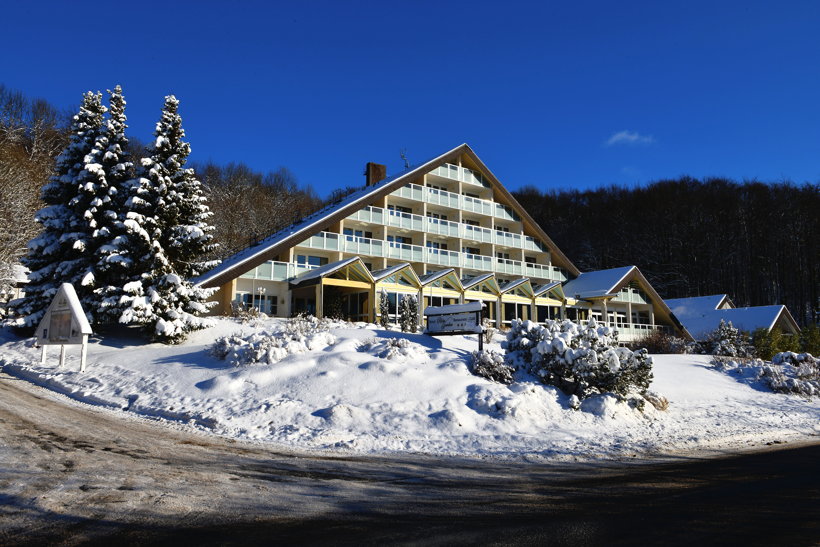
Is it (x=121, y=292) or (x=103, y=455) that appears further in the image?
(x=121, y=292)

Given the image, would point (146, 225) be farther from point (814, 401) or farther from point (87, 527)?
point (814, 401)

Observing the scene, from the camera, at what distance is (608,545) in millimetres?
4684

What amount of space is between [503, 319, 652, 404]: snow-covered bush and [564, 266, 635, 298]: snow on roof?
22.5 metres

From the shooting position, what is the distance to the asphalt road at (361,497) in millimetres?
4875

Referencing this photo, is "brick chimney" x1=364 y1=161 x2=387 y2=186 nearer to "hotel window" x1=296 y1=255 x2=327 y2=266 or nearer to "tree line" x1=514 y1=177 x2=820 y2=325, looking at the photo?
"hotel window" x1=296 y1=255 x2=327 y2=266

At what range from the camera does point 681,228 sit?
5950 cm

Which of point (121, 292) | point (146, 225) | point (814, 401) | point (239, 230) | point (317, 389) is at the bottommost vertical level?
point (814, 401)

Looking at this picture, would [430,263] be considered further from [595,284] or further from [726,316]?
[726,316]

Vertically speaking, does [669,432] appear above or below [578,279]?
below

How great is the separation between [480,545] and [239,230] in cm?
5277

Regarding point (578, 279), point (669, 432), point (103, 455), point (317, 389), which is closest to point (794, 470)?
point (669, 432)

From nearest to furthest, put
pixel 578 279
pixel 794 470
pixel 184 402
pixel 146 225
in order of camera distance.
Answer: pixel 794 470 < pixel 184 402 < pixel 146 225 < pixel 578 279

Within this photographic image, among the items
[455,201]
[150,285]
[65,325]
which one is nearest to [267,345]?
[150,285]

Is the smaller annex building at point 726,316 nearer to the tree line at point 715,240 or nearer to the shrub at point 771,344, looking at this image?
the shrub at point 771,344
